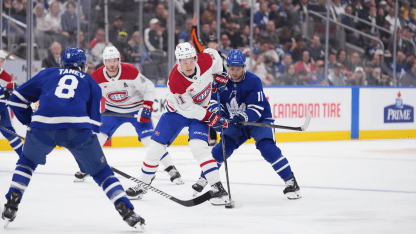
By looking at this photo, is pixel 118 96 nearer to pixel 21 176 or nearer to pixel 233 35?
pixel 21 176

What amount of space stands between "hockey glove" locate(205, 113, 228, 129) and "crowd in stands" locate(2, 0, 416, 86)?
14.6 feet

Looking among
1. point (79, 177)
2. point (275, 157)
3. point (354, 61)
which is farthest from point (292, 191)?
point (354, 61)

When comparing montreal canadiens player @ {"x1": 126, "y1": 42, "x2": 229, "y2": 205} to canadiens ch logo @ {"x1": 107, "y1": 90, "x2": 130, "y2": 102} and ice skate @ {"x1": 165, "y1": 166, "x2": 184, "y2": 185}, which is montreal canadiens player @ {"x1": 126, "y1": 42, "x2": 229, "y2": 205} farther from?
canadiens ch logo @ {"x1": 107, "y1": 90, "x2": 130, "y2": 102}

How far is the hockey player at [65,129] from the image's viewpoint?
10.4ft

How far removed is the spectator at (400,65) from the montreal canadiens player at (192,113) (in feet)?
24.2

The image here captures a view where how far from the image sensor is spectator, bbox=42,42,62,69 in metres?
8.01

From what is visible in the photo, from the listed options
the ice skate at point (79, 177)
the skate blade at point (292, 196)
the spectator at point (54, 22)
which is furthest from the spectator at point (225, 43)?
the skate blade at point (292, 196)

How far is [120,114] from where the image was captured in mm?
5160

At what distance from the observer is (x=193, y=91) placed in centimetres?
411

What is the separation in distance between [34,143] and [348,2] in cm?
A: 897

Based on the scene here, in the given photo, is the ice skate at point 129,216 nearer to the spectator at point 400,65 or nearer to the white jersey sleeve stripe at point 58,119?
the white jersey sleeve stripe at point 58,119

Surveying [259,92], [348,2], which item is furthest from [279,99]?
[259,92]

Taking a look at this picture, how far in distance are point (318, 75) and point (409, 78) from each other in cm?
197

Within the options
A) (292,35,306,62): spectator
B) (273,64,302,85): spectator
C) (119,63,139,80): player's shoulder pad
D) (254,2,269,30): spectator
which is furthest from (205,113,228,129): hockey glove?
(292,35,306,62): spectator
